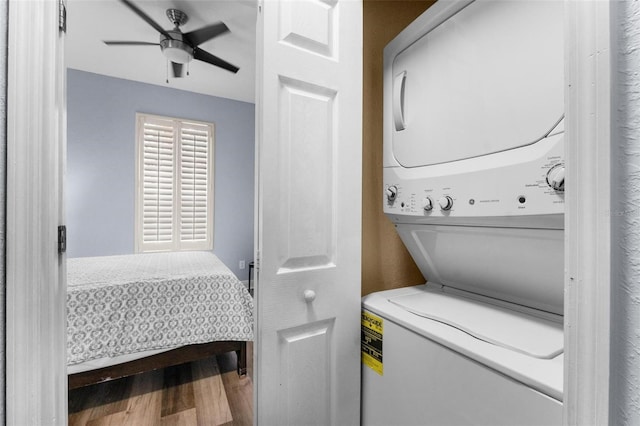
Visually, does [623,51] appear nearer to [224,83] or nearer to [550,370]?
[550,370]

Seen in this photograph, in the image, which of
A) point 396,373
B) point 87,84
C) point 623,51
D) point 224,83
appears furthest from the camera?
point 224,83

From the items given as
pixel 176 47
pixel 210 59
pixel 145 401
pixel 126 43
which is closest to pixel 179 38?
pixel 176 47

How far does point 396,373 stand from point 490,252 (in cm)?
50

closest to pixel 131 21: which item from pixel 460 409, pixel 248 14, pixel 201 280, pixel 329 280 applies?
pixel 248 14

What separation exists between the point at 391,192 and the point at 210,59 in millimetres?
2619

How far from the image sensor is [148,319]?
6.30 feet

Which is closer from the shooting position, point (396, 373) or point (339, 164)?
point (396, 373)

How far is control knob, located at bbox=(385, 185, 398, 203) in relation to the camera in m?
1.18

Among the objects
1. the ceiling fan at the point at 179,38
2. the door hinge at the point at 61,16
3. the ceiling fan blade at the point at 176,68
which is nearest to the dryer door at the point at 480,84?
the door hinge at the point at 61,16

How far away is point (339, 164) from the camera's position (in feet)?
3.77

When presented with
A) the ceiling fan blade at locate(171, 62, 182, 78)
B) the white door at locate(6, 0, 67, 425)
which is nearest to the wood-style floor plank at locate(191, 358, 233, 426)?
the white door at locate(6, 0, 67, 425)

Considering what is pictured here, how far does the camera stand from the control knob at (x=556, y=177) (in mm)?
693

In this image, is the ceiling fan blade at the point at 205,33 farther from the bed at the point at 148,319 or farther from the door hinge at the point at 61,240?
the door hinge at the point at 61,240

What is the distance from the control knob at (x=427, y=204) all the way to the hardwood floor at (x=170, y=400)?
157 cm
